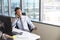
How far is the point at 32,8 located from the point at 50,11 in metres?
0.79

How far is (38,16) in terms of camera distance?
4215 mm

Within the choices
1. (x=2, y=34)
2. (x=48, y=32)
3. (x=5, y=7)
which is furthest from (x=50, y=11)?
(x=5, y=7)

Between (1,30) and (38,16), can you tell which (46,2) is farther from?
(1,30)

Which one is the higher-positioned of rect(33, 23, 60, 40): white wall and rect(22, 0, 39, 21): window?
rect(22, 0, 39, 21): window

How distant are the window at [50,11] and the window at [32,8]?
0.82ft

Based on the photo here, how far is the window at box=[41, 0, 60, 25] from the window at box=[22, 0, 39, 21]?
0.82 feet

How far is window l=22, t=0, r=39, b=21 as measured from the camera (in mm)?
4293

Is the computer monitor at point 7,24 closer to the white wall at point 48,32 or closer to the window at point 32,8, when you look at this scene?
the white wall at point 48,32

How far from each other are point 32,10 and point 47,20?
30.0 inches

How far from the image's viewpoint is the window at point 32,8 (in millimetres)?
4293

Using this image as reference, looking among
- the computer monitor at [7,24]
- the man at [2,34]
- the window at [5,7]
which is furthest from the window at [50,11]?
the window at [5,7]

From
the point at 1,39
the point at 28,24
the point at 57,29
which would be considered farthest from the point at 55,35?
the point at 1,39

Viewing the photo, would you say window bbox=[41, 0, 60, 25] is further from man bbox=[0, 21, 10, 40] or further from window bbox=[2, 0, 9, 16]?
window bbox=[2, 0, 9, 16]

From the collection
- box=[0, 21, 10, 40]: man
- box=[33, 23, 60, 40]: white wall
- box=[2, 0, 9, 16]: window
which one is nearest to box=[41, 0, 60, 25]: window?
box=[33, 23, 60, 40]: white wall
